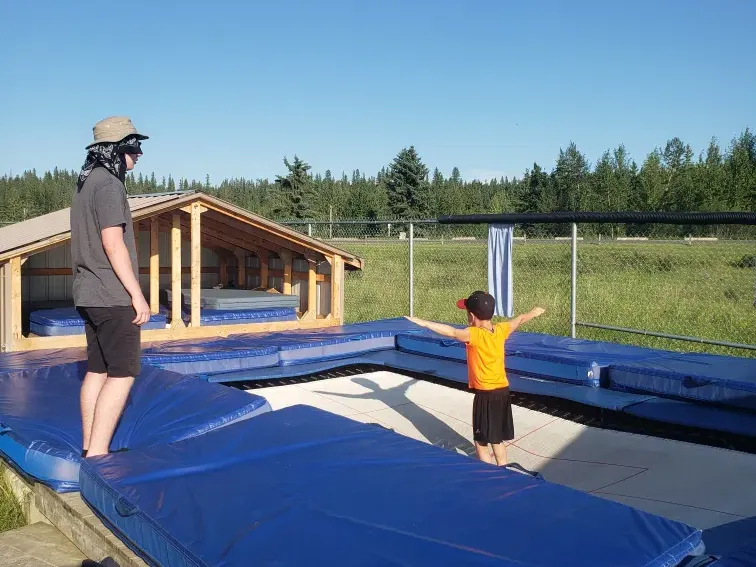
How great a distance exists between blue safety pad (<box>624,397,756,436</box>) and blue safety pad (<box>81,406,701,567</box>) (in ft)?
9.28

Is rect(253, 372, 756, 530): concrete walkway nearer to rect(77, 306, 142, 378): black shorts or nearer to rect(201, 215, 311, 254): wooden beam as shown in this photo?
rect(77, 306, 142, 378): black shorts

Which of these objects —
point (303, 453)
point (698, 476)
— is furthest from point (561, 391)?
point (303, 453)

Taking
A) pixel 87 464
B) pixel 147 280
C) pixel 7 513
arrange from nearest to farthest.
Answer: pixel 87 464 → pixel 7 513 → pixel 147 280

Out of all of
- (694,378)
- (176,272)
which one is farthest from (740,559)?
(176,272)

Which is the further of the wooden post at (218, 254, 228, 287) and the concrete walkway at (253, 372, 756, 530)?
the wooden post at (218, 254, 228, 287)

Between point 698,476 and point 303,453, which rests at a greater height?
point 303,453

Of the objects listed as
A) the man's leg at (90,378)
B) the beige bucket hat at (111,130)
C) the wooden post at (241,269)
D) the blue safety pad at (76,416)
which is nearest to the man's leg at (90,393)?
the man's leg at (90,378)

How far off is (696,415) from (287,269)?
20.5ft

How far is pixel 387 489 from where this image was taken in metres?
3.02

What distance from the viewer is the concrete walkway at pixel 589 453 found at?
410 centimetres

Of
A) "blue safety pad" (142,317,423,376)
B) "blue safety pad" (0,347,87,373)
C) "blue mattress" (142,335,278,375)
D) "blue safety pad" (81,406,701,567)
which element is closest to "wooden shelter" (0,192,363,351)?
"blue safety pad" (0,347,87,373)

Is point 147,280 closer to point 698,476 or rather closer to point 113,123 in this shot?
point 113,123

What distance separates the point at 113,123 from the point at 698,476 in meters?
4.04

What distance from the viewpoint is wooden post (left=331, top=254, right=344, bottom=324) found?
31.9 ft
